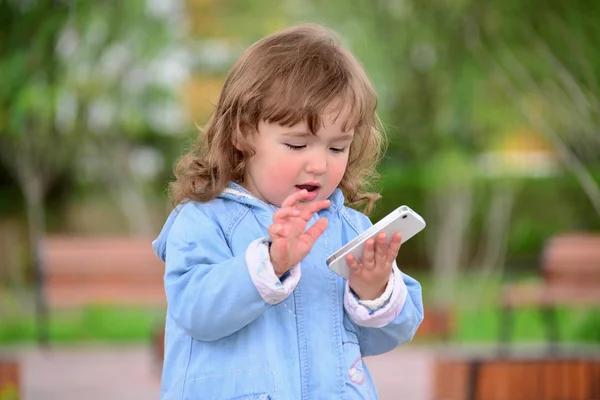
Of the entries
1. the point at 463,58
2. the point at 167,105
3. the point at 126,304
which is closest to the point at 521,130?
the point at 463,58

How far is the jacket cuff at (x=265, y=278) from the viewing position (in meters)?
1.55

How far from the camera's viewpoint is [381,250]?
1617mm

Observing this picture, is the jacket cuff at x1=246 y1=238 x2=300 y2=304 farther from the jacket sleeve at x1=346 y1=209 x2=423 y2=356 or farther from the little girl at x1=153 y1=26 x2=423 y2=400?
the jacket sleeve at x1=346 y1=209 x2=423 y2=356

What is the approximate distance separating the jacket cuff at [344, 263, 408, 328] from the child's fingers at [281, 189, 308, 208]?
211mm

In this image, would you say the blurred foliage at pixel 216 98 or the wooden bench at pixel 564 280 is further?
the blurred foliage at pixel 216 98

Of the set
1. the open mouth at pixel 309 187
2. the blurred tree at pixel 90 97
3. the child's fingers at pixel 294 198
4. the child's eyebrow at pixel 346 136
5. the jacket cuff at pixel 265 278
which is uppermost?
the blurred tree at pixel 90 97

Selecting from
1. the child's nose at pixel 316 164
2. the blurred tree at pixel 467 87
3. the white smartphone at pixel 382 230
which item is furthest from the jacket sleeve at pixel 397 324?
the blurred tree at pixel 467 87

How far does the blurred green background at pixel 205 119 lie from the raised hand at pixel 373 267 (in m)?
4.85

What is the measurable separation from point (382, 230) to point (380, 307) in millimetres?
172

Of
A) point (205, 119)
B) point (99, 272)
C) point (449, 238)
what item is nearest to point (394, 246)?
point (205, 119)

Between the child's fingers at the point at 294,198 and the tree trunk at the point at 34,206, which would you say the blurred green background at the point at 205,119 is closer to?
the tree trunk at the point at 34,206

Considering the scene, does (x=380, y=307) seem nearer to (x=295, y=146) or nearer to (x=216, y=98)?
(x=295, y=146)

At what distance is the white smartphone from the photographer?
157 centimetres

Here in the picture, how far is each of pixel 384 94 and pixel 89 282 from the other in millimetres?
2658
